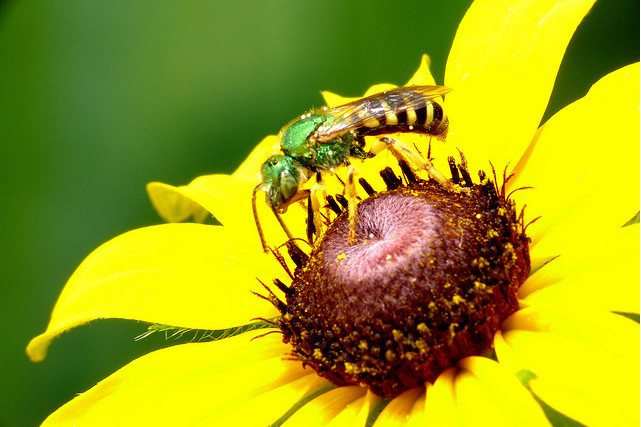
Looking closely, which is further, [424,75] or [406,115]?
[424,75]

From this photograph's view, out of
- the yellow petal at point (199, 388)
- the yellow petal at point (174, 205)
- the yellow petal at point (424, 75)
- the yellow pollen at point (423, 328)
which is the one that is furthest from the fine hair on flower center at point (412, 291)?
the yellow petal at point (174, 205)

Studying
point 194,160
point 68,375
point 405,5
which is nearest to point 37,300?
point 68,375

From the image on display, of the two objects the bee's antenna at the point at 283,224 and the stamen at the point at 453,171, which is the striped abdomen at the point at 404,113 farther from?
the bee's antenna at the point at 283,224

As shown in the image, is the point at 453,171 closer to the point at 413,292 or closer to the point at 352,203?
the point at 352,203

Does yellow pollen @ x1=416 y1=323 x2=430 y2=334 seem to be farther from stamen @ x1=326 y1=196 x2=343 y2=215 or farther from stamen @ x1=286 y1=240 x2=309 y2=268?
stamen @ x1=326 y1=196 x2=343 y2=215

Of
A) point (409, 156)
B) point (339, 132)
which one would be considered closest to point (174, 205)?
point (339, 132)

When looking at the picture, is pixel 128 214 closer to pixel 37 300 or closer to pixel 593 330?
pixel 37 300
